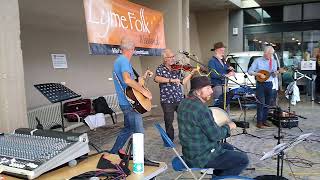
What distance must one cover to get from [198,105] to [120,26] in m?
3.99

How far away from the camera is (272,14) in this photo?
45.2ft

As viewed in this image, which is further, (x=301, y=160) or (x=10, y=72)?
(x=301, y=160)

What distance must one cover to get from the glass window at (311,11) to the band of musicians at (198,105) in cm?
716

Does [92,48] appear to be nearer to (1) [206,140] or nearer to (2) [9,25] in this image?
(2) [9,25]

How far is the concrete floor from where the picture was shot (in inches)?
179

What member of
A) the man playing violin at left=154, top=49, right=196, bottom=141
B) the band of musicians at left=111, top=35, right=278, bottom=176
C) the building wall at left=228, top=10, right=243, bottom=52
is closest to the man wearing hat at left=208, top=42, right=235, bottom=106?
the band of musicians at left=111, top=35, right=278, bottom=176

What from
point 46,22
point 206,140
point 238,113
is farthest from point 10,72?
point 238,113

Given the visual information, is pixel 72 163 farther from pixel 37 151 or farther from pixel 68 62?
pixel 68 62

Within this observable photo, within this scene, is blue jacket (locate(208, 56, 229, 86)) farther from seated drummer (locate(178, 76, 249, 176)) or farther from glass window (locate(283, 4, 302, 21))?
glass window (locate(283, 4, 302, 21))

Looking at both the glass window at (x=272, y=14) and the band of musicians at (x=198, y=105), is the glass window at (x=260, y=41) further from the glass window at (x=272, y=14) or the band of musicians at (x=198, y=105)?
the band of musicians at (x=198, y=105)

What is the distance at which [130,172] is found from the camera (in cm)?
202

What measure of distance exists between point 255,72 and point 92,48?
326 cm

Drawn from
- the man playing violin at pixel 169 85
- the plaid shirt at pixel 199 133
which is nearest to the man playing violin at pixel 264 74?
the man playing violin at pixel 169 85

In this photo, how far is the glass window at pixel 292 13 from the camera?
13352 millimetres
